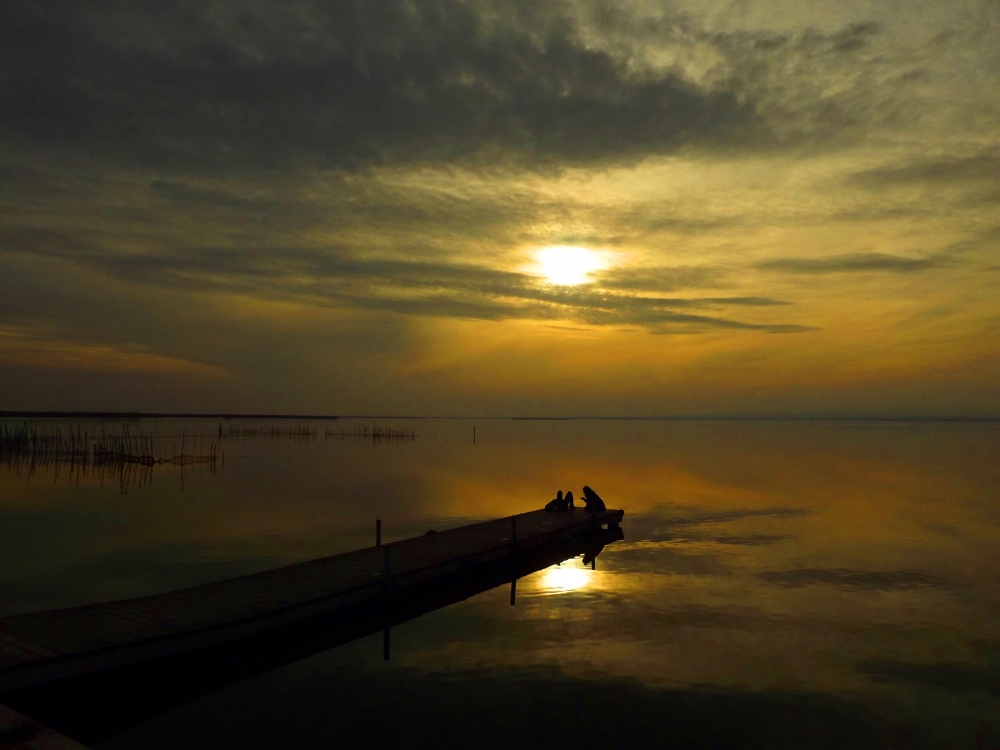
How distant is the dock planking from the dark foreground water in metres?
1.14

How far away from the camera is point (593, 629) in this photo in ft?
53.7

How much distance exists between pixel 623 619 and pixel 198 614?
10.2 metres

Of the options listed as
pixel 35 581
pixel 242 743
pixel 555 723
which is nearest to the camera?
pixel 242 743

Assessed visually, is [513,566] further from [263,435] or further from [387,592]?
[263,435]

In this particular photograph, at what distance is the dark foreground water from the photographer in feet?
37.1

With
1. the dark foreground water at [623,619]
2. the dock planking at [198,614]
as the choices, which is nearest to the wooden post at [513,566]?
the dark foreground water at [623,619]

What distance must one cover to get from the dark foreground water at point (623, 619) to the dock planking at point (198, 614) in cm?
114

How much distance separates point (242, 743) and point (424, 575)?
25.6 ft

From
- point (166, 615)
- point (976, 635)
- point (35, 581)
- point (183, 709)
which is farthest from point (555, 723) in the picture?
point (35, 581)

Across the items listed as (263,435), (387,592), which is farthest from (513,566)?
(263,435)

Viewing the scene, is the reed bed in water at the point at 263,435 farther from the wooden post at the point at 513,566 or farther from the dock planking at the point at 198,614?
the dock planking at the point at 198,614

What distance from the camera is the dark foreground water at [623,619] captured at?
37.1 ft

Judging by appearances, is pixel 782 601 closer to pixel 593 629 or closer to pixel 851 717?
pixel 593 629

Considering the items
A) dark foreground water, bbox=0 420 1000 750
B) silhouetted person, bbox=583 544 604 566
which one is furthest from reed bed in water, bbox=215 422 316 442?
silhouetted person, bbox=583 544 604 566
